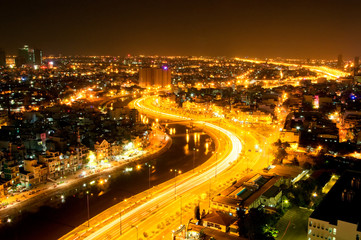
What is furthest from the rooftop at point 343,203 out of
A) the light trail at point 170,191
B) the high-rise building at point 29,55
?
the high-rise building at point 29,55

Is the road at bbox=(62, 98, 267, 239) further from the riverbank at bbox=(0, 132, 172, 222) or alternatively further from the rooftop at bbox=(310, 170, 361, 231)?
the rooftop at bbox=(310, 170, 361, 231)

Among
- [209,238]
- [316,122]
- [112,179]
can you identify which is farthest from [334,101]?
[209,238]

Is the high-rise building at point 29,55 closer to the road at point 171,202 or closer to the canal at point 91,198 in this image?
the canal at point 91,198

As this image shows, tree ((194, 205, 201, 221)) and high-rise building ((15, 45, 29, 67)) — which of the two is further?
high-rise building ((15, 45, 29, 67))

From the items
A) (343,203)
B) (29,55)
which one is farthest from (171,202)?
(29,55)

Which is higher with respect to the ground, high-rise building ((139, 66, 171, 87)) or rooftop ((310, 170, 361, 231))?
high-rise building ((139, 66, 171, 87))

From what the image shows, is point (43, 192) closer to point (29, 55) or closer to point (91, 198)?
point (91, 198)

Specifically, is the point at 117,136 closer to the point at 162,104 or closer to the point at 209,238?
the point at 209,238

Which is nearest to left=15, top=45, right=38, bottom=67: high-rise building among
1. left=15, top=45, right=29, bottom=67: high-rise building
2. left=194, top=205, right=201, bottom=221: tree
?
left=15, top=45, right=29, bottom=67: high-rise building
